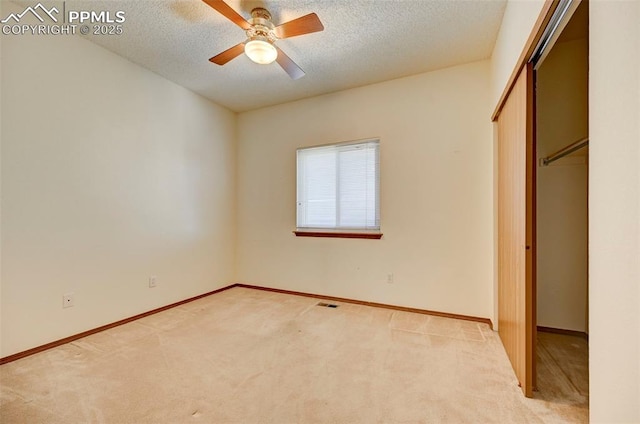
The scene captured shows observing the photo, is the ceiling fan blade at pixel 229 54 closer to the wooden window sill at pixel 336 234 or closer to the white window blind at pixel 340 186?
the white window blind at pixel 340 186

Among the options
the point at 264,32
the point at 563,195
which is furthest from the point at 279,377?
the point at 563,195

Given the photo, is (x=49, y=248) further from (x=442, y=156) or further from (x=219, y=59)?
(x=442, y=156)

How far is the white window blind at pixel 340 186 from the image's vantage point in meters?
3.22

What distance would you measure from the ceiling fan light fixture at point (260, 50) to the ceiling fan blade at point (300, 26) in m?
0.12

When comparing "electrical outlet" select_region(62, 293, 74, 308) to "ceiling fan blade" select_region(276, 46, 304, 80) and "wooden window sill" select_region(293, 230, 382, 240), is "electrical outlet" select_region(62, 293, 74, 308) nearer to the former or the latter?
"wooden window sill" select_region(293, 230, 382, 240)

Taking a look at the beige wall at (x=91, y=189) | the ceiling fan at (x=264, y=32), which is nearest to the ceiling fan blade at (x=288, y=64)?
the ceiling fan at (x=264, y=32)

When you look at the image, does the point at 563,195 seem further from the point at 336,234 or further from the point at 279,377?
the point at 279,377

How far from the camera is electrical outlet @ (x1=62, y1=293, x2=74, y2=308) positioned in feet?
7.41

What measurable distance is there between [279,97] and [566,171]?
3.15 meters

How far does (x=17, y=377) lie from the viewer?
177cm
